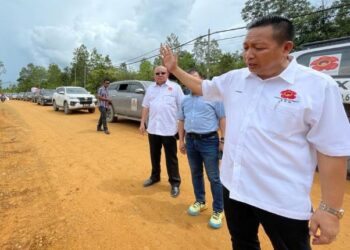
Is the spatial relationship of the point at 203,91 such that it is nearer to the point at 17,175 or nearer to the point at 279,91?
the point at 279,91

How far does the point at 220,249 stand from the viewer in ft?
10.1

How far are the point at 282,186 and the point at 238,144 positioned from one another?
339mm

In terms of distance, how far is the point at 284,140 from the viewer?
1629 mm

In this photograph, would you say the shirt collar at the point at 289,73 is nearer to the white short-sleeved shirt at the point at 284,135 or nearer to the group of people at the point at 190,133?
the white short-sleeved shirt at the point at 284,135

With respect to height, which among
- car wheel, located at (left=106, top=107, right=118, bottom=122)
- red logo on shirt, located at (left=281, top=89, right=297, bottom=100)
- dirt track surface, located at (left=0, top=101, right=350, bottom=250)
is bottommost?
dirt track surface, located at (left=0, top=101, right=350, bottom=250)

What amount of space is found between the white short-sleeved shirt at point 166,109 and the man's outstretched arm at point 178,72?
2150 millimetres

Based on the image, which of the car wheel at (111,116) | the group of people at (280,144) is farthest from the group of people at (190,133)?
the car wheel at (111,116)

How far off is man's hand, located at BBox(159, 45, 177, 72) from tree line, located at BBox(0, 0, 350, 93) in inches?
14.6

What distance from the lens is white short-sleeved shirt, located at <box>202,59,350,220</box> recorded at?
1510 millimetres

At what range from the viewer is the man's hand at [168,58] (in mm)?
2310

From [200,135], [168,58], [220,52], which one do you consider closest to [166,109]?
[200,135]

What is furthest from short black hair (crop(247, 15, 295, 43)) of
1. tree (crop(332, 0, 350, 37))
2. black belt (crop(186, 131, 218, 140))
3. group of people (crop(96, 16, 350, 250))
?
tree (crop(332, 0, 350, 37))

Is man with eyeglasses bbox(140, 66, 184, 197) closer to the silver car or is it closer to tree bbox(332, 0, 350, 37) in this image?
the silver car

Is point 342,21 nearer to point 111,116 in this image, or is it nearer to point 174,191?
point 111,116
